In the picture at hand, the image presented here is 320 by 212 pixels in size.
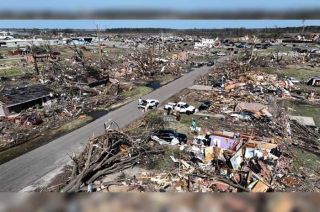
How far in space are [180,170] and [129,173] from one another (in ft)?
9.27

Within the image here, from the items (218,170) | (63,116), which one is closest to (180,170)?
Answer: (218,170)

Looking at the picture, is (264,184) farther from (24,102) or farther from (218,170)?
(24,102)

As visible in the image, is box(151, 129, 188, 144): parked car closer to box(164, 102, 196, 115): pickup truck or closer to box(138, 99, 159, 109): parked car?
box(164, 102, 196, 115): pickup truck

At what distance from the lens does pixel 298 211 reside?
109 cm

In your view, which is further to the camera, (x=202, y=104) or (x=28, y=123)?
(x=202, y=104)

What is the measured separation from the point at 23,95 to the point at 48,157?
40.4 ft

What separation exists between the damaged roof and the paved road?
7.54 metres

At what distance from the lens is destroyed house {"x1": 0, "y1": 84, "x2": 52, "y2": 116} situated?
86.7ft

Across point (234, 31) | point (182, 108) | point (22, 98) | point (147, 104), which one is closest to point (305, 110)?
point (182, 108)

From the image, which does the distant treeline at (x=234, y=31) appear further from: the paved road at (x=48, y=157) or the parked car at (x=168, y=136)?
the paved road at (x=48, y=157)

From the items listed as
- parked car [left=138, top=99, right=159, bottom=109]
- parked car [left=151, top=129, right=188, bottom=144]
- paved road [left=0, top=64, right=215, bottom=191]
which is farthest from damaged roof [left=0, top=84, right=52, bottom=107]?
parked car [left=151, top=129, right=188, bottom=144]

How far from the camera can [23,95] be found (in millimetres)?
29000

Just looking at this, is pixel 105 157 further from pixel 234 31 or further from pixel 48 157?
pixel 234 31

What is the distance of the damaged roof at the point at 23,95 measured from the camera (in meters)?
27.0
